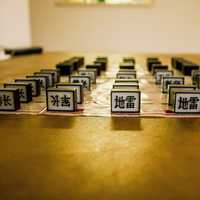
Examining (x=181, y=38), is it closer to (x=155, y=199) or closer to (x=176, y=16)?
(x=176, y=16)

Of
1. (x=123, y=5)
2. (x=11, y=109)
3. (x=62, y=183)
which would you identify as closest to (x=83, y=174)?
(x=62, y=183)

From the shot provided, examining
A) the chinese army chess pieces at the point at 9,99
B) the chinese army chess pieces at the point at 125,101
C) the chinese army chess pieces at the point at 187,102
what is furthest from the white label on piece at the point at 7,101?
the chinese army chess pieces at the point at 187,102

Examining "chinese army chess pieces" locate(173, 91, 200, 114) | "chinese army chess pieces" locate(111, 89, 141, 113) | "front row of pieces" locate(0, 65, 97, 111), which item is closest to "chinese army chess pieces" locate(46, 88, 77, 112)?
"front row of pieces" locate(0, 65, 97, 111)

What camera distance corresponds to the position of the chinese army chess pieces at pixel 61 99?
77cm

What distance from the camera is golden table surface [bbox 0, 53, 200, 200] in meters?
0.40

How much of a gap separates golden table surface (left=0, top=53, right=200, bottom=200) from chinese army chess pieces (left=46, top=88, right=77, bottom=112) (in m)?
0.05

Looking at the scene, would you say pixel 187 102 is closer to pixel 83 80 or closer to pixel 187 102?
pixel 187 102

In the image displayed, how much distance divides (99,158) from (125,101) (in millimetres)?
287

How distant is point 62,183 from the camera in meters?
0.42

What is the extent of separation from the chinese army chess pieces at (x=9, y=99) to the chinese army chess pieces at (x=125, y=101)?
0.25 m

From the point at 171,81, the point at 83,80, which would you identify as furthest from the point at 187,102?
the point at 83,80

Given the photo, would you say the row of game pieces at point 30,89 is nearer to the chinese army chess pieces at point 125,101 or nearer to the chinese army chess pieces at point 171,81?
the chinese army chess pieces at point 125,101

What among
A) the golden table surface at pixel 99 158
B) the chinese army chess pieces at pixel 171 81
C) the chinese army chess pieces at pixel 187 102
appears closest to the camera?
the golden table surface at pixel 99 158

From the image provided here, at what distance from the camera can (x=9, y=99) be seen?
31.4 inches
